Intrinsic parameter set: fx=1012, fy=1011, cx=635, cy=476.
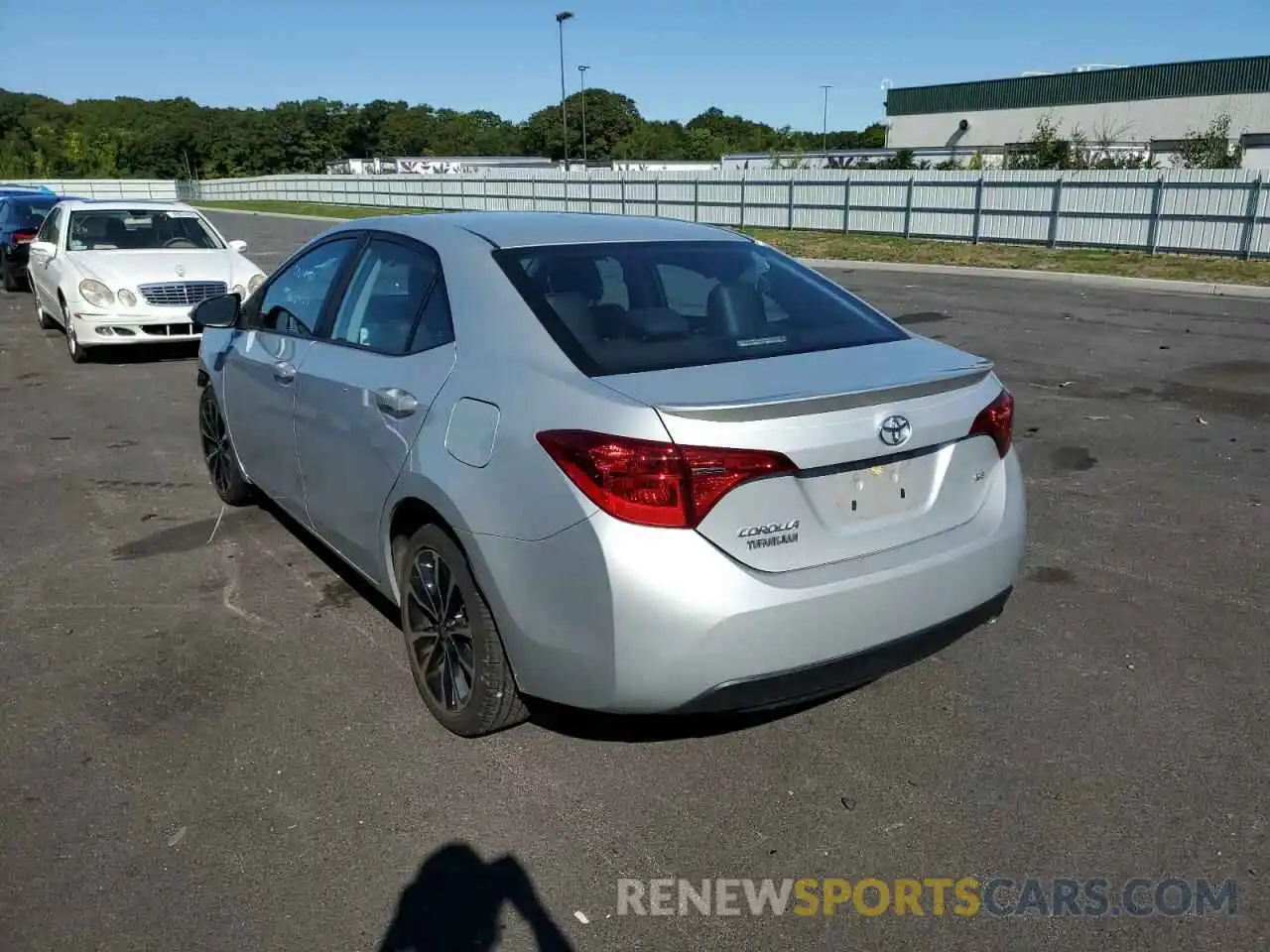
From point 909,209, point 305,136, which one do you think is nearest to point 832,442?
point 909,209

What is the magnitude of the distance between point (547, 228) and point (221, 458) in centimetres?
294

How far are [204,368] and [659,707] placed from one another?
13.6 feet

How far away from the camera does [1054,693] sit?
12.1 ft

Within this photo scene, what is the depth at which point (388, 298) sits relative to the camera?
3838 millimetres

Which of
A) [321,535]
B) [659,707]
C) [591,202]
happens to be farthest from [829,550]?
[591,202]

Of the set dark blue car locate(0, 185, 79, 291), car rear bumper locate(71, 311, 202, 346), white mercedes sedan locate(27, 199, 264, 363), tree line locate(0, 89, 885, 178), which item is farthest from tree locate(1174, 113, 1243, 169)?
tree line locate(0, 89, 885, 178)

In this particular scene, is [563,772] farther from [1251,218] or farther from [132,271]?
[1251,218]

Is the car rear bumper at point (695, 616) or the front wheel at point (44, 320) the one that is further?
the front wheel at point (44, 320)

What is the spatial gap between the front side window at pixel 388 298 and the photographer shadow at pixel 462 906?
166cm

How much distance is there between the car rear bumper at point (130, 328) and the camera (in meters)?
10.1

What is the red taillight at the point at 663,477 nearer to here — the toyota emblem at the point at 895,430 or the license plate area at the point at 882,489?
the license plate area at the point at 882,489

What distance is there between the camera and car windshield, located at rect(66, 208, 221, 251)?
11.1 metres

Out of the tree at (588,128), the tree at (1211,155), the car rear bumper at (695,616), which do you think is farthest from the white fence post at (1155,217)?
the tree at (588,128)

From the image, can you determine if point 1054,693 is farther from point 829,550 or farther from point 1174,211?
point 1174,211
